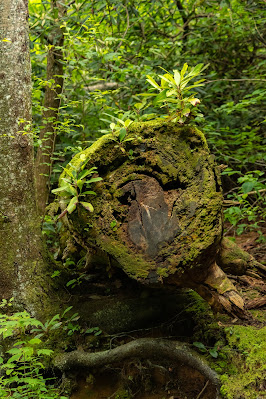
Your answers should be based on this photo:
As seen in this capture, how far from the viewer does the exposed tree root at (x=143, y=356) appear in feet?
7.21

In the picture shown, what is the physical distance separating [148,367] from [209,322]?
0.50 m

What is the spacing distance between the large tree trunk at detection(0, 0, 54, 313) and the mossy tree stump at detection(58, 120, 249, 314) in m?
0.55

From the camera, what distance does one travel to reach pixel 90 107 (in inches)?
221

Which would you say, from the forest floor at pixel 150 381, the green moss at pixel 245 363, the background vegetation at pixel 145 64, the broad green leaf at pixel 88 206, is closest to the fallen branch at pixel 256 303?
the forest floor at pixel 150 381

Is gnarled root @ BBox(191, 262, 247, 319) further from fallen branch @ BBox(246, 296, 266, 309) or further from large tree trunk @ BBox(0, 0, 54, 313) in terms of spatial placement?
large tree trunk @ BBox(0, 0, 54, 313)

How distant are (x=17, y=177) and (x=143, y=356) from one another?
1536 millimetres

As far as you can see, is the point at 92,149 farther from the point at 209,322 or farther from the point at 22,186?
the point at 209,322

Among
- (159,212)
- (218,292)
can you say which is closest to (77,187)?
(159,212)

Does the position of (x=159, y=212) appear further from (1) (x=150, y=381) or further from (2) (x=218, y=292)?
(1) (x=150, y=381)

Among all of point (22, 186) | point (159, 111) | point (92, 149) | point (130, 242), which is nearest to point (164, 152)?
point (92, 149)

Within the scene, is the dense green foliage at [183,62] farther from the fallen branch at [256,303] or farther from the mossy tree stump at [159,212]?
the mossy tree stump at [159,212]

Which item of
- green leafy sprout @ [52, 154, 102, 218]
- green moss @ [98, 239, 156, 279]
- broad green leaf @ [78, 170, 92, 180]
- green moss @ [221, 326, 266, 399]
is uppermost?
broad green leaf @ [78, 170, 92, 180]

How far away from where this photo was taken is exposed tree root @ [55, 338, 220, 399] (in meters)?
2.20

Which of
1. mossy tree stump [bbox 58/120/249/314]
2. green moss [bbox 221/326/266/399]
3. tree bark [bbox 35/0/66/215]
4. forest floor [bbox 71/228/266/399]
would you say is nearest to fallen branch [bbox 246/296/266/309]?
forest floor [bbox 71/228/266/399]
